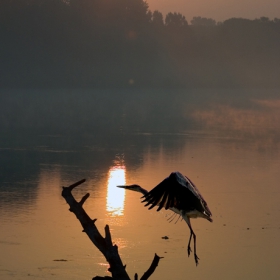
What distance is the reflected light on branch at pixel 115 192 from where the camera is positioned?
1166 centimetres

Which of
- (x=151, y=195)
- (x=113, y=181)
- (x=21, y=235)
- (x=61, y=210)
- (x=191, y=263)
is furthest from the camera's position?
(x=113, y=181)

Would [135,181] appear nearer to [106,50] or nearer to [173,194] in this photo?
[173,194]

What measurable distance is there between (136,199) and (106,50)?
71.5m

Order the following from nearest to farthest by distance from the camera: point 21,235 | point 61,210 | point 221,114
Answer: point 21,235
point 61,210
point 221,114

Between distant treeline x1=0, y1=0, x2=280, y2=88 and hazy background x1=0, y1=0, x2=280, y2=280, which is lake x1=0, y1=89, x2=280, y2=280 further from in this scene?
distant treeline x1=0, y1=0, x2=280, y2=88

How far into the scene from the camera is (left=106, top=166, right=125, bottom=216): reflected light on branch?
38.3ft

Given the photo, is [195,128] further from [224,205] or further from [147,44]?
[147,44]

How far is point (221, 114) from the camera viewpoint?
32.9 meters

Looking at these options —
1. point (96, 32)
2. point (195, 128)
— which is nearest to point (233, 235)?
point (195, 128)

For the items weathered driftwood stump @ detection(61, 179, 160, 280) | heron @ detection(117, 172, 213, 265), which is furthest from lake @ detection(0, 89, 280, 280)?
heron @ detection(117, 172, 213, 265)

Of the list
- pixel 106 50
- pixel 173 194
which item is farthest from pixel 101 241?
pixel 106 50

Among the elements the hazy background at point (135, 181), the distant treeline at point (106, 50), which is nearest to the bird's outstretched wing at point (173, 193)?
the hazy background at point (135, 181)

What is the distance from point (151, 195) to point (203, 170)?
9.09m

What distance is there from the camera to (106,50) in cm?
8338
